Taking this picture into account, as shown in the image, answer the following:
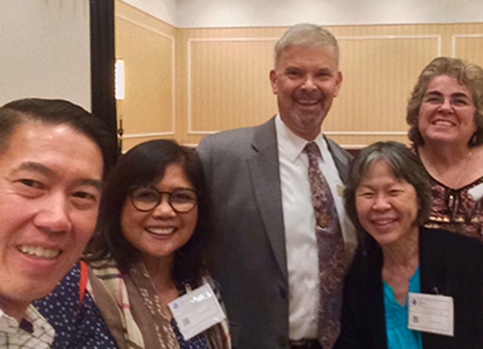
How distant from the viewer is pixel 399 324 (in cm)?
185

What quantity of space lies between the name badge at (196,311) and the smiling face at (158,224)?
179 millimetres

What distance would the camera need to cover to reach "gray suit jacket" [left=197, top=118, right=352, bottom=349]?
6.44 feet

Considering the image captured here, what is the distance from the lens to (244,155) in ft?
6.82

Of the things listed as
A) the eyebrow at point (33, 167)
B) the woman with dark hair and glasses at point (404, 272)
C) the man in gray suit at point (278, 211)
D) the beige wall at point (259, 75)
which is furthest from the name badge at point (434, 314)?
the beige wall at point (259, 75)

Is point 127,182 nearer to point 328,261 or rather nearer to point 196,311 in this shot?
point 196,311

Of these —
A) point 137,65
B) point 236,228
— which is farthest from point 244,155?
point 137,65

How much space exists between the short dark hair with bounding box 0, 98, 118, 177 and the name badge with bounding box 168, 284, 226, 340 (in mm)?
671

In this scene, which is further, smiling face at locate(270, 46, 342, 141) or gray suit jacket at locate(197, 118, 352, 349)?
smiling face at locate(270, 46, 342, 141)

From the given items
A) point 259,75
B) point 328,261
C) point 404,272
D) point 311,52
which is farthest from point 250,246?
point 259,75

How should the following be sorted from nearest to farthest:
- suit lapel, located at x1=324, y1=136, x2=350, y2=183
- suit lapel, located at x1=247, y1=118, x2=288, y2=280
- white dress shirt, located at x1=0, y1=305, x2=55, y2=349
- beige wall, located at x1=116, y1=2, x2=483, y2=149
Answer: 1. white dress shirt, located at x1=0, y1=305, x2=55, y2=349
2. suit lapel, located at x1=247, y1=118, x2=288, y2=280
3. suit lapel, located at x1=324, y1=136, x2=350, y2=183
4. beige wall, located at x1=116, y1=2, x2=483, y2=149

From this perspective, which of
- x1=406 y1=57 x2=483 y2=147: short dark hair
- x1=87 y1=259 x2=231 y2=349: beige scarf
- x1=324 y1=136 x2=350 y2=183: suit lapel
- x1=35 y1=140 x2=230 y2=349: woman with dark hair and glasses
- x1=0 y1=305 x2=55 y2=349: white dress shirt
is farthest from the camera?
x1=406 y1=57 x2=483 y2=147: short dark hair

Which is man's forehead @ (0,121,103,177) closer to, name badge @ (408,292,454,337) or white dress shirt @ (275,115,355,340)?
white dress shirt @ (275,115,355,340)

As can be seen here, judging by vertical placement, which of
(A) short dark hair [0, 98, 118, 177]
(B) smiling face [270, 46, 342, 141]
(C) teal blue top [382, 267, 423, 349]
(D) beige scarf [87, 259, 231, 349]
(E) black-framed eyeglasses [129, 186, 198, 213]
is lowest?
(C) teal blue top [382, 267, 423, 349]

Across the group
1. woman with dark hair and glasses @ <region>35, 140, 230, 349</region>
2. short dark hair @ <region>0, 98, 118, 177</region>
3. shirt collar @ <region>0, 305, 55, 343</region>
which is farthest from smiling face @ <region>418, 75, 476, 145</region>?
shirt collar @ <region>0, 305, 55, 343</region>
